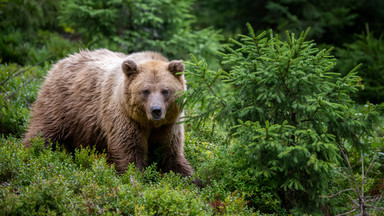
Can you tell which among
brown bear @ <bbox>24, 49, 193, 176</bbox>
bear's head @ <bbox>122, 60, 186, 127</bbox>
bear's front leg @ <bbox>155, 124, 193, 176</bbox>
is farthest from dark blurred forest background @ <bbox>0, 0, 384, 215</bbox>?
bear's head @ <bbox>122, 60, 186, 127</bbox>

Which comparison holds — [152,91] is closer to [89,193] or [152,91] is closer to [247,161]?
[247,161]

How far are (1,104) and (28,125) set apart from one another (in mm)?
782

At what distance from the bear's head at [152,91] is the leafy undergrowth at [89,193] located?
810 millimetres

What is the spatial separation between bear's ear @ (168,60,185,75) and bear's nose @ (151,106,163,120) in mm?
811

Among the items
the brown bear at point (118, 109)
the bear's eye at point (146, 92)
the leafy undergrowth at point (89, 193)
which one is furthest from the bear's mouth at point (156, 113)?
the leafy undergrowth at point (89, 193)

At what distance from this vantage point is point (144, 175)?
5.70 meters

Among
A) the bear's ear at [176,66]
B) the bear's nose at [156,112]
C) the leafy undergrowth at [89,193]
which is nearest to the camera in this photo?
the leafy undergrowth at [89,193]

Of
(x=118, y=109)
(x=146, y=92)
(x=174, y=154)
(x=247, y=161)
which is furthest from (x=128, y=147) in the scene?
(x=247, y=161)

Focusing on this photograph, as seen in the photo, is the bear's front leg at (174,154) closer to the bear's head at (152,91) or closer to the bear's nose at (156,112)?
the bear's head at (152,91)

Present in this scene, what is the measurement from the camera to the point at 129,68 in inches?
241

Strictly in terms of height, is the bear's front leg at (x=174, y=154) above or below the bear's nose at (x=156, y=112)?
below

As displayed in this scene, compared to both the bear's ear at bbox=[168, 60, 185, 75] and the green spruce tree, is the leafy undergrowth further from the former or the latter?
the bear's ear at bbox=[168, 60, 185, 75]

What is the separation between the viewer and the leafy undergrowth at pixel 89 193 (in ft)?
14.9


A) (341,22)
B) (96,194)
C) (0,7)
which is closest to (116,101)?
(96,194)
